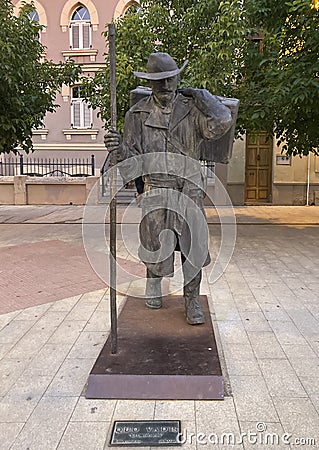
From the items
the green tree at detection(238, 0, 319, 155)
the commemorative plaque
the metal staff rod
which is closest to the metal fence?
the green tree at detection(238, 0, 319, 155)

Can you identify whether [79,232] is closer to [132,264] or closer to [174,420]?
[132,264]

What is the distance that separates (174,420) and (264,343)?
1389 mm

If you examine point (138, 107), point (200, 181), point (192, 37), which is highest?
point (192, 37)

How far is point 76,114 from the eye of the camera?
18297mm

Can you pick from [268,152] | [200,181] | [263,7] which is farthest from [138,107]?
[268,152]

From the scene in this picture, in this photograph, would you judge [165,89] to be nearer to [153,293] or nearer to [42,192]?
[153,293]

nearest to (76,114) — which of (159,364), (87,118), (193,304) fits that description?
(87,118)

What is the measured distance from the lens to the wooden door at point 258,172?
15.5 meters

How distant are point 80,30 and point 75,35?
0.31 metres

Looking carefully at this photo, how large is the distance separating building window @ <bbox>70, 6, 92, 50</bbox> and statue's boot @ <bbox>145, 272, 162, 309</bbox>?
1626cm

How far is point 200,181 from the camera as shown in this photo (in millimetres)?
3678

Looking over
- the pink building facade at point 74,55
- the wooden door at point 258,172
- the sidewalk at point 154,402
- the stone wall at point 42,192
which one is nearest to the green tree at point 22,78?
the sidewalk at point 154,402

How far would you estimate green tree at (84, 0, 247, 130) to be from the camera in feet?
23.7

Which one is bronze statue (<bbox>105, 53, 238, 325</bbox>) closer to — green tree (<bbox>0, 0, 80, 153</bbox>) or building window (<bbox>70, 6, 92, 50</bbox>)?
green tree (<bbox>0, 0, 80, 153</bbox>)
